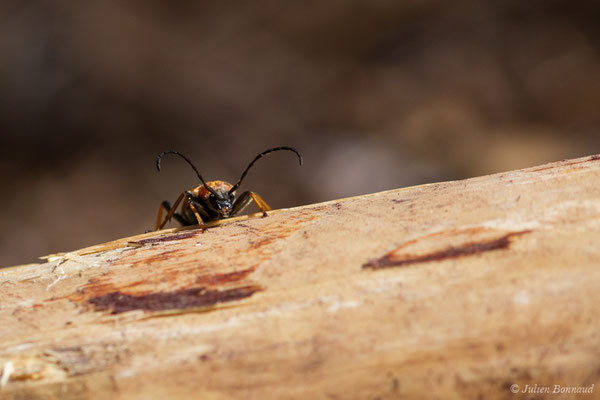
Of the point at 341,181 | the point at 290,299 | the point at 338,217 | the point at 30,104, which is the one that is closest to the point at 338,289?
the point at 290,299

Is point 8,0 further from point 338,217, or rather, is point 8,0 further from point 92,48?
point 338,217

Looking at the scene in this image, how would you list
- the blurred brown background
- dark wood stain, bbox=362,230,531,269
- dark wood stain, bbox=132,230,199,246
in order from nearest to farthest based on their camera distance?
1. dark wood stain, bbox=362,230,531,269
2. dark wood stain, bbox=132,230,199,246
3. the blurred brown background

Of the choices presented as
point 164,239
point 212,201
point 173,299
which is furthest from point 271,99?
point 173,299

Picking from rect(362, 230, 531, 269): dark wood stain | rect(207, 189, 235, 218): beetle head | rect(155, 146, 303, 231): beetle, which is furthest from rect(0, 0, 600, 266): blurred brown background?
rect(362, 230, 531, 269): dark wood stain

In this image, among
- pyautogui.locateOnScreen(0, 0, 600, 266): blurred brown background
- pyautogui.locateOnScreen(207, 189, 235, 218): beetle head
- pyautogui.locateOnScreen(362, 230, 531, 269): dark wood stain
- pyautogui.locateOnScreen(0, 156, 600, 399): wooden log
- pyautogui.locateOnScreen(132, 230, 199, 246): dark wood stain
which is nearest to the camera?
pyautogui.locateOnScreen(0, 156, 600, 399): wooden log

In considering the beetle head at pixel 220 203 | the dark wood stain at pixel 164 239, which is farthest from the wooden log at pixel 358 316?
the beetle head at pixel 220 203

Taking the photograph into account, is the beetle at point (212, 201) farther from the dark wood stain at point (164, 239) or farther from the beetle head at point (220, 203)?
the dark wood stain at point (164, 239)

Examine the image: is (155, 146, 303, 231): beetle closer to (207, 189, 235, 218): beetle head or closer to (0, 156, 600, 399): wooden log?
(207, 189, 235, 218): beetle head

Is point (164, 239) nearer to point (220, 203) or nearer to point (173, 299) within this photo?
point (173, 299)
